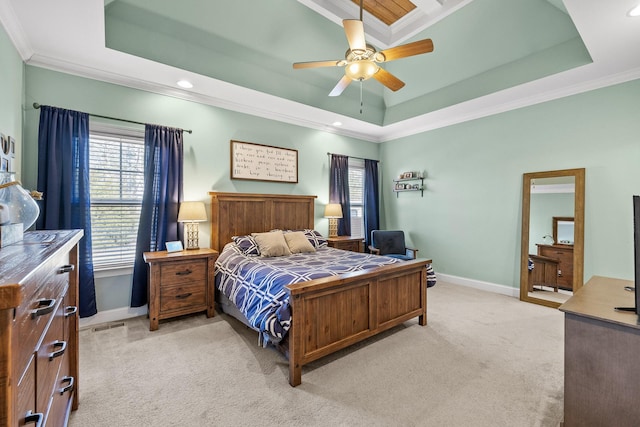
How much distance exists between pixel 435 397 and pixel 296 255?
2133mm

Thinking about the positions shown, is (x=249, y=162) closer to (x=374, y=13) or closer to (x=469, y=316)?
(x=374, y=13)

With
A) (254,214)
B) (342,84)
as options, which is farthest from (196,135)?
(342,84)

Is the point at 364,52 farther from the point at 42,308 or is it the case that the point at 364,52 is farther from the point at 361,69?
the point at 42,308

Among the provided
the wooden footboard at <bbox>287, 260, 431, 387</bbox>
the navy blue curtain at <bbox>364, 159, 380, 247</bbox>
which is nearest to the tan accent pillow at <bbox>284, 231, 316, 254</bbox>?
the wooden footboard at <bbox>287, 260, 431, 387</bbox>

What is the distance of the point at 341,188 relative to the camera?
5.26 metres

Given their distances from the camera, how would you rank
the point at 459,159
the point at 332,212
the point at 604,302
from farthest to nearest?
the point at 332,212, the point at 459,159, the point at 604,302

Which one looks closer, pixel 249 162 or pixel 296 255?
pixel 296 255

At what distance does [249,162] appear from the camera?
4.25m

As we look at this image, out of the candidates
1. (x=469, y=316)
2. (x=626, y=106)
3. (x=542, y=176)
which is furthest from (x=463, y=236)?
(x=626, y=106)

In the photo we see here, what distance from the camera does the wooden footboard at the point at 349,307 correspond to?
2.14 meters

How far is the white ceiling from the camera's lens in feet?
7.54

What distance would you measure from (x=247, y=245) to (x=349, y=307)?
5.51 feet

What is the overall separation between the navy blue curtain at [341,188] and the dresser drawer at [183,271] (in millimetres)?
2589

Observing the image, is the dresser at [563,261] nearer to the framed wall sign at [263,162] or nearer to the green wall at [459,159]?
the green wall at [459,159]
